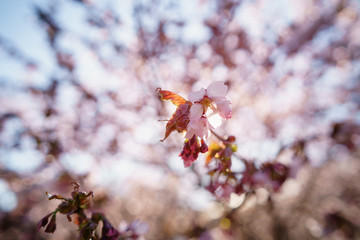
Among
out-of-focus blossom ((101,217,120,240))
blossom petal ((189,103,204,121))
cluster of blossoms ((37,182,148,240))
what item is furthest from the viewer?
out-of-focus blossom ((101,217,120,240))

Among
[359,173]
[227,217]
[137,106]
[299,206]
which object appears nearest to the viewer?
[227,217]

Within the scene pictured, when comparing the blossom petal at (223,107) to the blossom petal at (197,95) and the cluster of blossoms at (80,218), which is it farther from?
the cluster of blossoms at (80,218)

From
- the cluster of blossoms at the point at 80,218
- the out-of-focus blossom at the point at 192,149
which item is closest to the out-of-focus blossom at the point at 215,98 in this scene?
the out-of-focus blossom at the point at 192,149

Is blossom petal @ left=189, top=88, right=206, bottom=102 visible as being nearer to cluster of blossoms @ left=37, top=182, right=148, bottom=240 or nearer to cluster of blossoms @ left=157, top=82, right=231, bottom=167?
cluster of blossoms @ left=157, top=82, right=231, bottom=167

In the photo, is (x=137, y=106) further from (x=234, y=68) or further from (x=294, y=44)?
(x=294, y=44)

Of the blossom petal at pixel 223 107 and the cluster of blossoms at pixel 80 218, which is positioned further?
the cluster of blossoms at pixel 80 218

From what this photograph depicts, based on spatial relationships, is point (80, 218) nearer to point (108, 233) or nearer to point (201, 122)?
point (108, 233)

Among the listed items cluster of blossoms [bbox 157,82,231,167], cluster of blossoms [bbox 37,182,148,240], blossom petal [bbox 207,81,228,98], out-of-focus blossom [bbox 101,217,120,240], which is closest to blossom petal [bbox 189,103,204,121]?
cluster of blossoms [bbox 157,82,231,167]

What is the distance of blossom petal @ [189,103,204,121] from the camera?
96 centimetres

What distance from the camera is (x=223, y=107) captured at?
1.01 meters

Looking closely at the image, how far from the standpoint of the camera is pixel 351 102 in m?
5.90

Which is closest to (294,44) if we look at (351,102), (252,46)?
(252,46)

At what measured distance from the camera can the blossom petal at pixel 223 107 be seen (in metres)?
1.00

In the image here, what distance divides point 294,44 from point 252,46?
951mm
